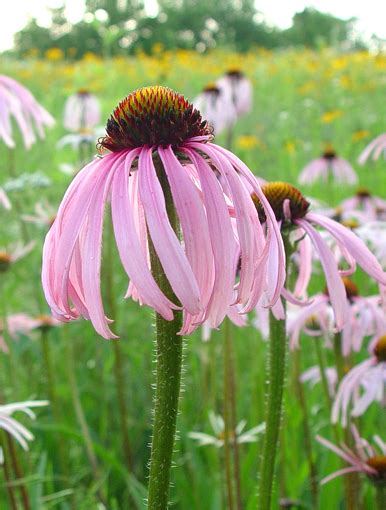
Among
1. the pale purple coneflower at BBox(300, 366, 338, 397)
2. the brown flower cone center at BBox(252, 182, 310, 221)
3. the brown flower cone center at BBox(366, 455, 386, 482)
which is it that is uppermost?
the brown flower cone center at BBox(252, 182, 310, 221)

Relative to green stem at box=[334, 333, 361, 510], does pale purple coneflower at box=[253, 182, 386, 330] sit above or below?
above

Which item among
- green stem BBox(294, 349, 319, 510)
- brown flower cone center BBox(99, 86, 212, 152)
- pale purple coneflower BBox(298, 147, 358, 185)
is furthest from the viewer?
pale purple coneflower BBox(298, 147, 358, 185)

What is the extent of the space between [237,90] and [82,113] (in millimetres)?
597

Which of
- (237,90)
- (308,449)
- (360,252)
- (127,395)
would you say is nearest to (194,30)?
Answer: (237,90)

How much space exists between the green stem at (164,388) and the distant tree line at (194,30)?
408 inches

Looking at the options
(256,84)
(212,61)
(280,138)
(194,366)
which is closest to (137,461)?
(194,366)

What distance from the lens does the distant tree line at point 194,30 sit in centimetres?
1282

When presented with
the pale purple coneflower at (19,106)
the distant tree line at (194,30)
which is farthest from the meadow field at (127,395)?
the distant tree line at (194,30)

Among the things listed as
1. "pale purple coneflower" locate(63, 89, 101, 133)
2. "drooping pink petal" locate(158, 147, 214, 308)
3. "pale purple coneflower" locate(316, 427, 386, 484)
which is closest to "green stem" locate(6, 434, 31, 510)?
"pale purple coneflower" locate(316, 427, 386, 484)

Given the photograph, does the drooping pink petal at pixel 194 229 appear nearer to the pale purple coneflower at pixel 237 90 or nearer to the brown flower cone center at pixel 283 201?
the brown flower cone center at pixel 283 201

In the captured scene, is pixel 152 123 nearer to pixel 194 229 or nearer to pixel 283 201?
pixel 194 229

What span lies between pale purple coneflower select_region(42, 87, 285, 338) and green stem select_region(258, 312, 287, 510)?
182mm

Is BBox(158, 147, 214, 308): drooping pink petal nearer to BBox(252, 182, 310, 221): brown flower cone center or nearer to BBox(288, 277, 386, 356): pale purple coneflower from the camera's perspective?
BBox(252, 182, 310, 221): brown flower cone center

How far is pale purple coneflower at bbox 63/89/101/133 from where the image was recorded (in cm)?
264
